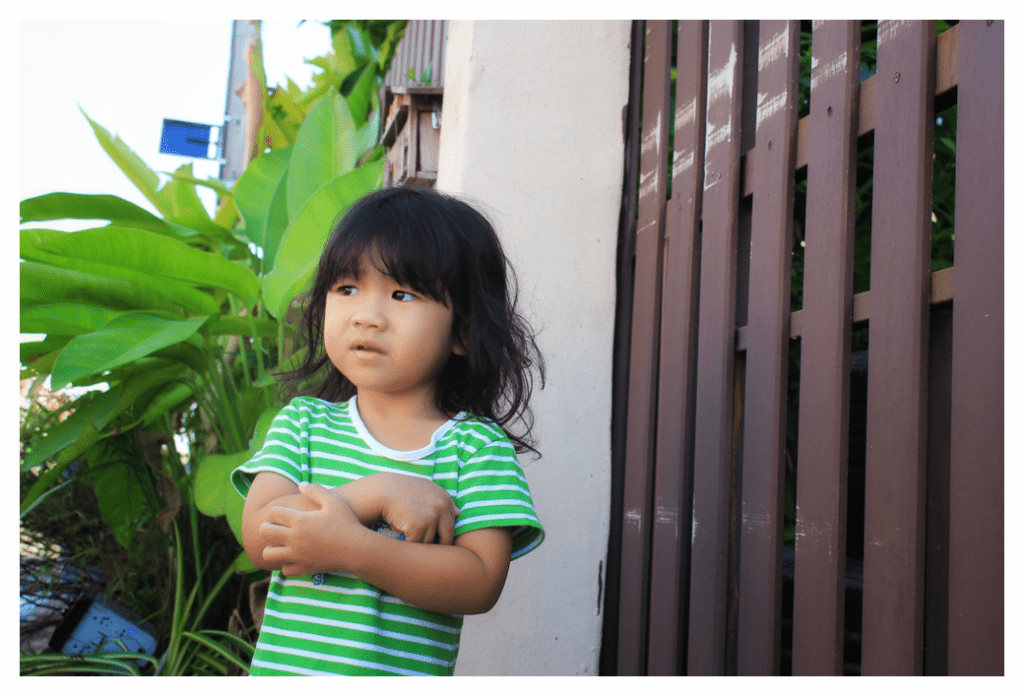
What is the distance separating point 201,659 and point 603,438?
4.67ft

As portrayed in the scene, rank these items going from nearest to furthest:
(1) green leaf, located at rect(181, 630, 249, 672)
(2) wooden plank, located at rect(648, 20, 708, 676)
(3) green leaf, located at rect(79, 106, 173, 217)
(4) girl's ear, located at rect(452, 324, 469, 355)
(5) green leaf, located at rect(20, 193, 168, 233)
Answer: (4) girl's ear, located at rect(452, 324, 469, 355) < (2) wooden plank, located at rect(648, 20, 708, 676) < (5) green leaf, located at rect(20, 193, 168, 233) < (1) green leaf, located at rect(181, 630, 249, 672) < (3) green leaf, located at rect(79, 106, 173, 217)

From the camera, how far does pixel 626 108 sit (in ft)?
6.43

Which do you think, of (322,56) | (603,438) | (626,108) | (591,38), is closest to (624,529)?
(603,438)

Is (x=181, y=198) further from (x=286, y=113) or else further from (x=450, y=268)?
(x=450, y=268)

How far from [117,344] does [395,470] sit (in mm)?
888

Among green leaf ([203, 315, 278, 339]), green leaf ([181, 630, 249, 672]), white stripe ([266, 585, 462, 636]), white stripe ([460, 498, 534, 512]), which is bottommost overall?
green leaf ([181, 630, 249, 672])

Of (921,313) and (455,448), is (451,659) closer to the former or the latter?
(455,448)

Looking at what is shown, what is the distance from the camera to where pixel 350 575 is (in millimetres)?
927

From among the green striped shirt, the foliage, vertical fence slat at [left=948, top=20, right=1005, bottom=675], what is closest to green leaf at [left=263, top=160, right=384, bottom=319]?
the foliage

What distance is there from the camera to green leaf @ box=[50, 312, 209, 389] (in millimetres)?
1422

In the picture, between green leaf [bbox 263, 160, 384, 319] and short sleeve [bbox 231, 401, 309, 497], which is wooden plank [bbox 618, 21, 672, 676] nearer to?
green leaf [bbox 263, 160, 384, 319]

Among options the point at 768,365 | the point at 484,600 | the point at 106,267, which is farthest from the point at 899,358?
the point at 106,267

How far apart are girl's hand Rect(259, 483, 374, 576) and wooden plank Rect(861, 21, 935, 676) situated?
721 mm

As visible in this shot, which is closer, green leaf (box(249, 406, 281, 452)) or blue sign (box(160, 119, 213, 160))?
green leaf (box(249, 406, 281, 452))
